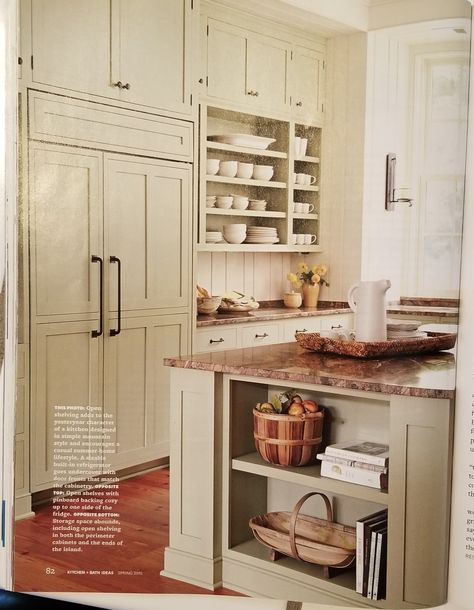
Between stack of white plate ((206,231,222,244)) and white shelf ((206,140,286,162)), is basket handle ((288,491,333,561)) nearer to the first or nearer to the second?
stack of white plate ((206,231,222,244))

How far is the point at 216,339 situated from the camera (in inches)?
64.5

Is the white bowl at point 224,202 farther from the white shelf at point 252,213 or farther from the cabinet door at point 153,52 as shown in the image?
the cabinet door at point 153,52

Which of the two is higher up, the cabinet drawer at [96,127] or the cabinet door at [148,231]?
the cabinet drawer at [96,127]

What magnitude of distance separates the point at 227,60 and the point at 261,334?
1.78 feet

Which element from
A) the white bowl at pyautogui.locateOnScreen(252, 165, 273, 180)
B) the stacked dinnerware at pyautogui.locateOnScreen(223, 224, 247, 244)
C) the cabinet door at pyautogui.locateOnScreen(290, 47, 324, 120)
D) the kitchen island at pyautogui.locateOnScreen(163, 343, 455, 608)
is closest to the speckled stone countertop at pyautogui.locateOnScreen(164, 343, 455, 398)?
the kitchen island at pyautogui.locateOnScreen(163, 343, 455, 608)

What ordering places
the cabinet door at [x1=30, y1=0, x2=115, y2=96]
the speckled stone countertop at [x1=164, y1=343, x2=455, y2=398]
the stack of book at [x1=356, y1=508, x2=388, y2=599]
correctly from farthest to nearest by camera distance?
1. the cabinet door at [x1=30, y1=0, x2=115, y2=96]
2. the stack of book at [x1=356, y1=508, x2=388, y2=599]
3. the speckled stone countertop at [x1=164, y1=343, x2=455, y2=398]

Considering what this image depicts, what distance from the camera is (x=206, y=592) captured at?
162cm

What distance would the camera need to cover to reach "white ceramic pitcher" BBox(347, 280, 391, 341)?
1.49 m

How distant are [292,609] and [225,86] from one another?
3.34 feet

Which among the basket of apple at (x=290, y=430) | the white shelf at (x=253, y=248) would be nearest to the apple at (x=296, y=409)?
the basket of apple at (x=290, y=430)

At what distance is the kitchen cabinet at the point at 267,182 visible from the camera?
5.04 ft

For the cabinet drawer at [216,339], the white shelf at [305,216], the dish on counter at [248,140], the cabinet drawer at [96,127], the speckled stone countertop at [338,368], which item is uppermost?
the cabinet drawer at [96,127]

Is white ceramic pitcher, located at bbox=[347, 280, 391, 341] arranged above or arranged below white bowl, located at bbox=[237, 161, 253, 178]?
below

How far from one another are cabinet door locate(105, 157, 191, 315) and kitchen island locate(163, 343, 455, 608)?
15 centimetres
